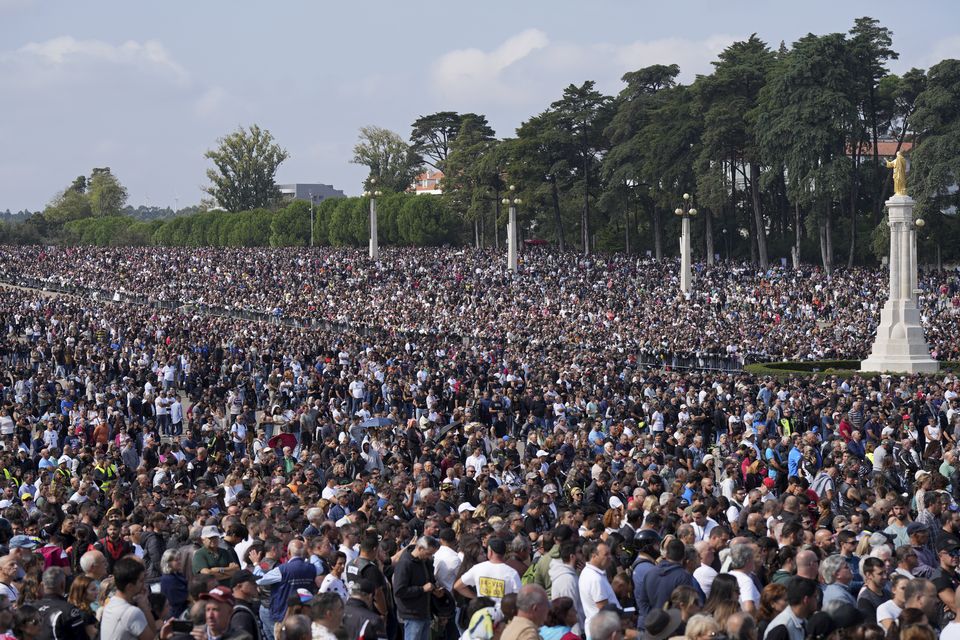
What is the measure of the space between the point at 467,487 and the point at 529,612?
24.5 feet

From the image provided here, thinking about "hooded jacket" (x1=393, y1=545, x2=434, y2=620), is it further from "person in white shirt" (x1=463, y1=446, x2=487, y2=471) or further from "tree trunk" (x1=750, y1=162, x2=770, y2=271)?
"tree trunk" (x1=750, y1=162, x2=770, y2=271)

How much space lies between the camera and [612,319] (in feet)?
143

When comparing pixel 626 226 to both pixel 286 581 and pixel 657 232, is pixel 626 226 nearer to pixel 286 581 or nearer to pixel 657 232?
pixel 657 232

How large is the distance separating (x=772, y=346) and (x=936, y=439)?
20215 mm

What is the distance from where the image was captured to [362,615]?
7.98 metres

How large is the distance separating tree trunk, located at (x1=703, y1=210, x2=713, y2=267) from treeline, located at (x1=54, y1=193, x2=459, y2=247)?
2063 cm

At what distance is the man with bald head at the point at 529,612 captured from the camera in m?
6.66

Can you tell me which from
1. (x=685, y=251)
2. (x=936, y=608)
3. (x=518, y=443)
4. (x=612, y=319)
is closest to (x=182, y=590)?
(x=936, y=608)

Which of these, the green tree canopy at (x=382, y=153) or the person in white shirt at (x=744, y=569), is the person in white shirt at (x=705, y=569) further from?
the green tree canopy at (x=382, y=153)

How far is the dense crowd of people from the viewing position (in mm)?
7672

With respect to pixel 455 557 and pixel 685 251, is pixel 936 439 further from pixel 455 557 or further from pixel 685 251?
pixel 685 251

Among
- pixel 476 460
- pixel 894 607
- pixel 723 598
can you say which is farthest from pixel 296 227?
pixel 723 598

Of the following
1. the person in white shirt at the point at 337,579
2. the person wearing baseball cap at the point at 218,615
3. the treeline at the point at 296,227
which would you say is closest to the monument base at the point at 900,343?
the person in white shirt at the point at 337,579

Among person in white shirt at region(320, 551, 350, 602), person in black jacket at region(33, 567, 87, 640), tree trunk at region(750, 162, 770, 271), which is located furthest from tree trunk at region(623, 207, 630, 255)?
person in black jacket at region(33, 567, 87, 640)
